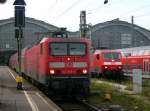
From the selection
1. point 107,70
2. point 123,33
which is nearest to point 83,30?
point 107,70

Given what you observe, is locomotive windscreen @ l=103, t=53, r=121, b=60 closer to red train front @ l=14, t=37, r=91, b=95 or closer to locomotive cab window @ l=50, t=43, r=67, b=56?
red train front @ l=14, t=37, r=91, b=95

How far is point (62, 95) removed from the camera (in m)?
24.7

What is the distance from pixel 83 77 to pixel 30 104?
462 cm

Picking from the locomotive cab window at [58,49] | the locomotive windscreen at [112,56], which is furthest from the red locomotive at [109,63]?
the locomotive cab window at [58,49]

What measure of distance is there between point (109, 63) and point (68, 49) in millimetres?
20648

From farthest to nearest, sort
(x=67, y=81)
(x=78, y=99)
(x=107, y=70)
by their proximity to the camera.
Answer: (x=107, y=70), (x=78, y=99), (x=67, y=81)

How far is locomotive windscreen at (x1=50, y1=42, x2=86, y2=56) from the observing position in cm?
2253

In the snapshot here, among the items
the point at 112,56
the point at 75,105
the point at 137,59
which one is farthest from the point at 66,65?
the point at 137,59

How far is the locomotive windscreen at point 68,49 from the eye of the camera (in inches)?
887

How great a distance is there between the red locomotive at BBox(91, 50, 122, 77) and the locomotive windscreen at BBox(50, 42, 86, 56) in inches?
769

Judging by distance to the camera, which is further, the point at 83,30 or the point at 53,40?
the point at 83,30

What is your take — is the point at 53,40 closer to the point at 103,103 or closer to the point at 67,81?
the point at 67,81

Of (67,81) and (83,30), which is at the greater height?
(83,30)

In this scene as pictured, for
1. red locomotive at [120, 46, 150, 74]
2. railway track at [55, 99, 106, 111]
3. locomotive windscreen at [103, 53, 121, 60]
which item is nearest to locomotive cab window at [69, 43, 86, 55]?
railway track at [55, 99, 106, 111]
